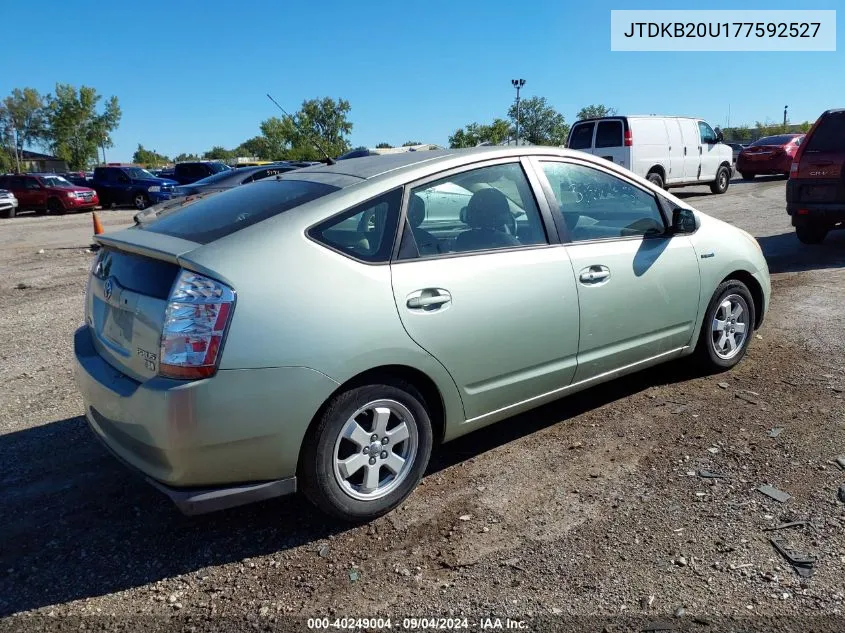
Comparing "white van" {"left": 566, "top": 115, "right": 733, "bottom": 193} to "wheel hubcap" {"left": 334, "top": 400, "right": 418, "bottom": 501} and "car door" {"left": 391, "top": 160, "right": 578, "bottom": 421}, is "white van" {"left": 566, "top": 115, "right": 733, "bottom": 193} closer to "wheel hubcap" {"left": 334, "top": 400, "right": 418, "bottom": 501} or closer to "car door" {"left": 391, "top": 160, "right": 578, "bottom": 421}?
"car door" {"left": 391, "top": 160, "right": 578, "bottom": 421}

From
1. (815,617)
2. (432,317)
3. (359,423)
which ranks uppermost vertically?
(432,317)

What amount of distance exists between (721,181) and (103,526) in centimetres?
2022

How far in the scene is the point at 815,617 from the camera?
8.09 ft

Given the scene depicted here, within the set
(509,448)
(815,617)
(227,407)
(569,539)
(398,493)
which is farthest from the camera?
(509,448)

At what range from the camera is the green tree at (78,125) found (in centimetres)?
7300

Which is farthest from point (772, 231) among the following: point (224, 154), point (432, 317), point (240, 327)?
point (224, 154)

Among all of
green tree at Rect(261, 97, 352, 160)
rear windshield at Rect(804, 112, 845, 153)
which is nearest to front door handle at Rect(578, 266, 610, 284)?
rear windshield at Rect(804, 112, 845, 153)

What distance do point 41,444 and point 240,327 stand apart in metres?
2.25

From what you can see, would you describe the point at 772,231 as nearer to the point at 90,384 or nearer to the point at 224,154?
the point at 90,384

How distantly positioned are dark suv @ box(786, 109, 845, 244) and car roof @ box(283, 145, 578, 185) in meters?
6.49

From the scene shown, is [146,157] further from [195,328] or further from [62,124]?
[195,328]

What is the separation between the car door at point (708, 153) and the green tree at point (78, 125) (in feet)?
235

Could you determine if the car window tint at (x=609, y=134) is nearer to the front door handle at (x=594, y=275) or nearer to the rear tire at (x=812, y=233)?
the rear tire at (x=812, y=233)

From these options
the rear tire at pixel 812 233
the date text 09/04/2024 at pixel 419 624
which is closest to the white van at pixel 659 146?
the rear tire at pixel 812 233
